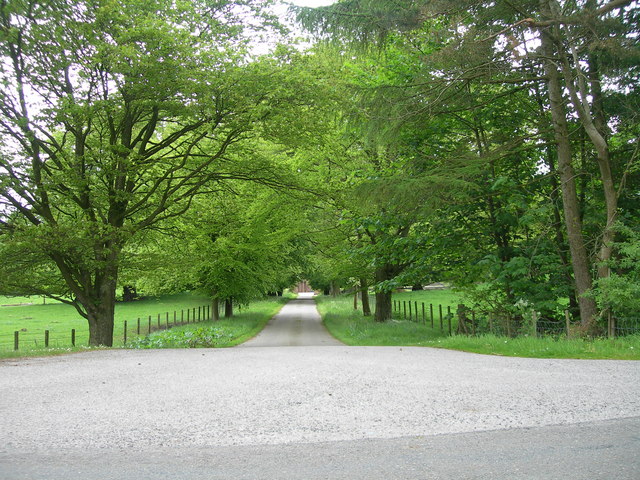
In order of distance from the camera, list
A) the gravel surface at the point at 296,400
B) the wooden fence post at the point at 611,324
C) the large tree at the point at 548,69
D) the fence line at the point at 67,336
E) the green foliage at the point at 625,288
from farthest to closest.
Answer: the fence line at the point at 67,336 < the large tree at the point at 548,69 < the wooden fence post at the point at 611,324 < the green foliage at the point at 625,288 < the gravel surface at the point at 296,400

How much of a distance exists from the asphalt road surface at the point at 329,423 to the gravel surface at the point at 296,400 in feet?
0.07

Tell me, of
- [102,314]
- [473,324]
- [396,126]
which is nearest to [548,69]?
[396,126]

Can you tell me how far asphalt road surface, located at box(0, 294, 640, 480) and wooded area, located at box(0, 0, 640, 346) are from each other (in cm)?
475

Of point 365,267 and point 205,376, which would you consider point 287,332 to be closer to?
point 365,267

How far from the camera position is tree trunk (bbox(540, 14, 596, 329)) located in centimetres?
1025

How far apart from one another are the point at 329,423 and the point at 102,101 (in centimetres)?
1013

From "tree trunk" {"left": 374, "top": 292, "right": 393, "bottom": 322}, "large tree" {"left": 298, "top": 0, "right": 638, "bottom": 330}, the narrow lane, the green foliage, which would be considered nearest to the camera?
the green foliage

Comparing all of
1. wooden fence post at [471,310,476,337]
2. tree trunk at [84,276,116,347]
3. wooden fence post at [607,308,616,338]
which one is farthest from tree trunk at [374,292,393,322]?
wooden fence post at [607,308,616,338]

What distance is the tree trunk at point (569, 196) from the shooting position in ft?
33.6

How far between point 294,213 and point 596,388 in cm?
1696

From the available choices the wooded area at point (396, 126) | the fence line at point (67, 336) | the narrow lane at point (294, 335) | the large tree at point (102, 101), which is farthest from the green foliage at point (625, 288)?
the fence line at point (67, 336)

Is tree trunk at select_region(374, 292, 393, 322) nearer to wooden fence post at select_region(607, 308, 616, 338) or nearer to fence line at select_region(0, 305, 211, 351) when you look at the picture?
fence line at select_region(0, 305, 211, 351)

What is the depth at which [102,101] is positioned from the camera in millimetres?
11336

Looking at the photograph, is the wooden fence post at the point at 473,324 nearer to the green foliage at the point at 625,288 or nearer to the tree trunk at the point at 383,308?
the green foliage at the point at 625,288
